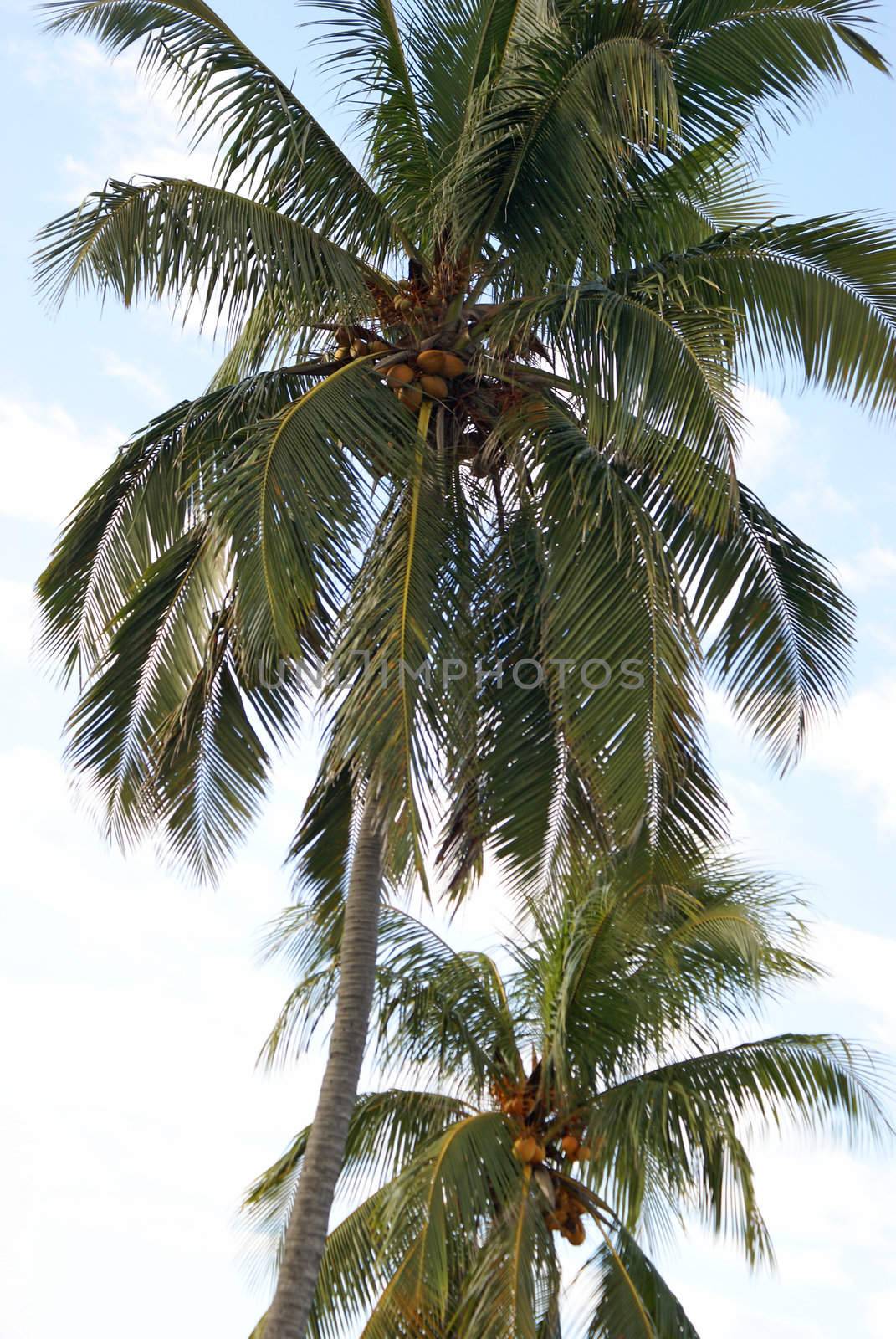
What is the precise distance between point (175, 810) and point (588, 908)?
386 centimetres

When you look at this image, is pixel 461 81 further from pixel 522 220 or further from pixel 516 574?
pixel 516 574

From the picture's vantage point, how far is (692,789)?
782cm

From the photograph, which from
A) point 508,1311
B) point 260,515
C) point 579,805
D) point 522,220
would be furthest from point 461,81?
point 508,1311

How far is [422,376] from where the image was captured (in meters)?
8.34

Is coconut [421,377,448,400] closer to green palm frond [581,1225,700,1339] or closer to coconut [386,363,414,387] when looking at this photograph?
coconut [386,363,414,387]

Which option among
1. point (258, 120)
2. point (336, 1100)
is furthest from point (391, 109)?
point (336, 1100)

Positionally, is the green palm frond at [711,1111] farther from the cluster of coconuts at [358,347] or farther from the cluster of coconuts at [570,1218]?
the cluster of coconuts at [358,347]

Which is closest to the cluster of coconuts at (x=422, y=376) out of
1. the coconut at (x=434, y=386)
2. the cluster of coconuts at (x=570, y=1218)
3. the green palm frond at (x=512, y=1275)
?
the coconut at (x=434, y=386)

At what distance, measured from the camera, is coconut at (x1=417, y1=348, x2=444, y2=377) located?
8273 millimetres

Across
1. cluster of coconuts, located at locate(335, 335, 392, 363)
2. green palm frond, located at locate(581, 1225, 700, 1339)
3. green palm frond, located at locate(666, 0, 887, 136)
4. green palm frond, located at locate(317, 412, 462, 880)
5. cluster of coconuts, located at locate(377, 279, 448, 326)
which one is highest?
green palm frond, located at locate(666, 0, 887, 136)

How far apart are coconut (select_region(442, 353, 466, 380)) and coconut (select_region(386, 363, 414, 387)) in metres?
0.19

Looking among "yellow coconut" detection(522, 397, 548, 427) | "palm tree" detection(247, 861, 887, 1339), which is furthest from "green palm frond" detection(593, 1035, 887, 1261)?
"yellow coconut" detection(522, 397, 548, 427)

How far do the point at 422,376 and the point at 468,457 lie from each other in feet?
1.86

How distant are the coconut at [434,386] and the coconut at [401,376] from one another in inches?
3.0
